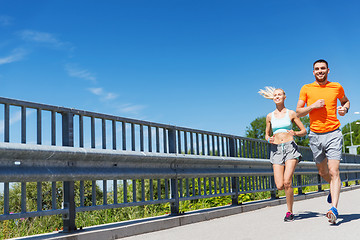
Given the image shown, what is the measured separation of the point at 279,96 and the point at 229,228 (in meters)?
2.41

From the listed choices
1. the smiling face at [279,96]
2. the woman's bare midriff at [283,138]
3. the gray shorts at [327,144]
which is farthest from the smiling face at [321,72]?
A: the woman's bare midriff at [283,138]

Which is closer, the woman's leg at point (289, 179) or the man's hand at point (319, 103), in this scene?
the man's hand at point (319, 103)

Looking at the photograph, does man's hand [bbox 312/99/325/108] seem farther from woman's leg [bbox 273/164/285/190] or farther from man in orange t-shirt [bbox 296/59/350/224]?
woman's leg [bbox 273/164/285/190]

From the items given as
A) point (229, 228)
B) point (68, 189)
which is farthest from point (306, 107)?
point (68, 189)

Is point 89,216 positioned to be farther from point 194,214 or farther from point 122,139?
point 122,139

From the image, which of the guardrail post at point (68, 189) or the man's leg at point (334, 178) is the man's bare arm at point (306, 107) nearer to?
the man's leg at point (334, 178)

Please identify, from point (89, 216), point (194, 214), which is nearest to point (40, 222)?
point (89, 216)

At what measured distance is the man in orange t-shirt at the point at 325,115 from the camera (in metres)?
6.98

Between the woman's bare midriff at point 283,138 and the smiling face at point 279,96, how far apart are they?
54cm

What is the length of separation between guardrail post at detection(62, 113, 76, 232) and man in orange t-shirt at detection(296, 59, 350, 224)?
11.5 feet

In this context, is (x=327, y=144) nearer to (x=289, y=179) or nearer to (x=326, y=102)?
(x=326, y=102)

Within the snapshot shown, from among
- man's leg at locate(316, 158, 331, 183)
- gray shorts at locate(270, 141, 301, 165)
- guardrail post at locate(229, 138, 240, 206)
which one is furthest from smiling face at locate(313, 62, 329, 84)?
guardrail post at locate(229, 138, 240, 206)

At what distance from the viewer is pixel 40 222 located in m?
8.11

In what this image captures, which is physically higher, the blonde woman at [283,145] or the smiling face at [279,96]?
the smiling face at [279,96]
